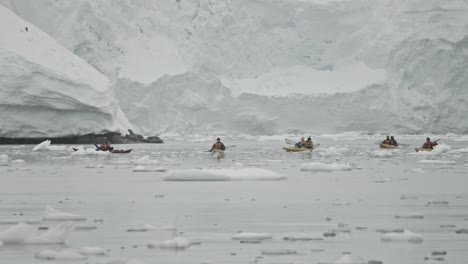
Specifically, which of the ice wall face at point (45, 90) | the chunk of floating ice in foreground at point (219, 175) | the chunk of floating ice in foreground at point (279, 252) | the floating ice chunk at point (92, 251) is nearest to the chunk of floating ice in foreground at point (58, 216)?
the floating ice chunk at point (92, 251)

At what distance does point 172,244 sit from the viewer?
20.5 feet

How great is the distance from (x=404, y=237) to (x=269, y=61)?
3835 centimetres

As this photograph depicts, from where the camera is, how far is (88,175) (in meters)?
15.6

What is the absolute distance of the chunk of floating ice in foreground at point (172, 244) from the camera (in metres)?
6.22

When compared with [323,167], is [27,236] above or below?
below

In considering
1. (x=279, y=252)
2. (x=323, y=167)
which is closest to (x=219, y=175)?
(x=323, y=167)

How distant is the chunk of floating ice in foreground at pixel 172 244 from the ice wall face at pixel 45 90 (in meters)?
25.4

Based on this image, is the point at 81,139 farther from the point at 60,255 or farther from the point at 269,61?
the point at 60,255

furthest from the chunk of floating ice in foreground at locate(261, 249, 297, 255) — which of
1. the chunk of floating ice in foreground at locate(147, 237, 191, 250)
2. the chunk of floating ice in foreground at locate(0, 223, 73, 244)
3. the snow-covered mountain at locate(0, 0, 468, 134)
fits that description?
the snow-covered mountain at locate(0, 0, 468, 134)

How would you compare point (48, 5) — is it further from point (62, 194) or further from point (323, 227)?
point (323, 227)

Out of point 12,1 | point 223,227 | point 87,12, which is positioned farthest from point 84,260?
point 12,1

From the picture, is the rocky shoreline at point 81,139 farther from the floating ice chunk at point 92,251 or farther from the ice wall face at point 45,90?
the floating ice chunk at point 92,251

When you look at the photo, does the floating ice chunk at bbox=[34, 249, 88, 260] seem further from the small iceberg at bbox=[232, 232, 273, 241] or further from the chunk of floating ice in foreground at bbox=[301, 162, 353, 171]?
the chunk of floating ice in foreground at bbox=[301, 162, 353, 171]

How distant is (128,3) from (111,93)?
363 inches
